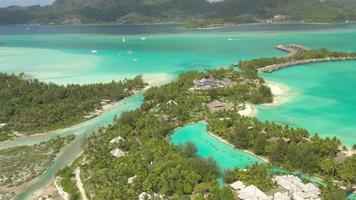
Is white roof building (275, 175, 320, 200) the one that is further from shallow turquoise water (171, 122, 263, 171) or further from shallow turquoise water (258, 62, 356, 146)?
shallow turquoise water (258, 62, 356, 146)

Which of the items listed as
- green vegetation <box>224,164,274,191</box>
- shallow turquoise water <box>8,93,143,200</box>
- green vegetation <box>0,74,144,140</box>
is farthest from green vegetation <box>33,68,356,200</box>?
green vegetation <box>0,74,144,140</box>

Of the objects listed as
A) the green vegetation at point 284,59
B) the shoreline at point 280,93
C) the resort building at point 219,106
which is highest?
the green vegetation at point 284,59

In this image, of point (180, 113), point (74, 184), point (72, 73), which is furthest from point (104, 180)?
point (72, 73)

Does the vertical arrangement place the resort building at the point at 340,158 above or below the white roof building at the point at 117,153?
below

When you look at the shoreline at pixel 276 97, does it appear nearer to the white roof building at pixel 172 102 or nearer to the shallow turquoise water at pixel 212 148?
the shallow turquoise water at pixel 212 148

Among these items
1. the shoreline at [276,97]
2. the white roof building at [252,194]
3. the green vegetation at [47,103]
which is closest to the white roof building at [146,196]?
the white roof building at [252,194]

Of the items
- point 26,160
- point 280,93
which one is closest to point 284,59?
point 280,93

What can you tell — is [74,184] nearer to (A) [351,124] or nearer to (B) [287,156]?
(B) [287,156]
